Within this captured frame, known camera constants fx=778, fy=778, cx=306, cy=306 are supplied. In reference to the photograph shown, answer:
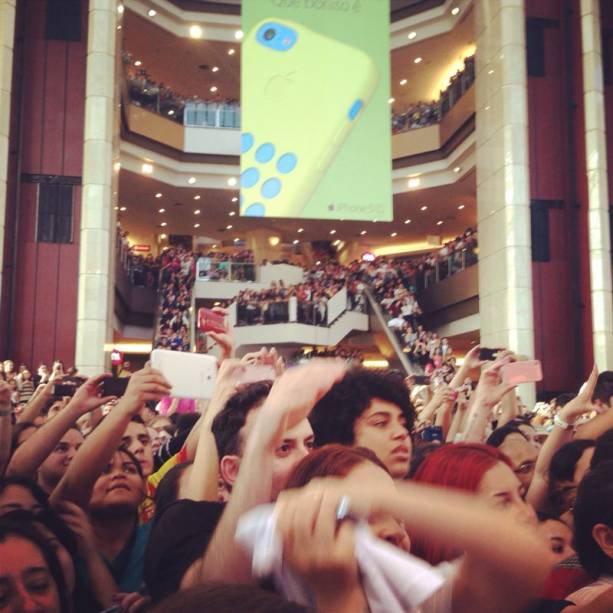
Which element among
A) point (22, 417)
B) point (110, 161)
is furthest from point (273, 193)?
point (22, 417)

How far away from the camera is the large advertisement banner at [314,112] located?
10.6 meters

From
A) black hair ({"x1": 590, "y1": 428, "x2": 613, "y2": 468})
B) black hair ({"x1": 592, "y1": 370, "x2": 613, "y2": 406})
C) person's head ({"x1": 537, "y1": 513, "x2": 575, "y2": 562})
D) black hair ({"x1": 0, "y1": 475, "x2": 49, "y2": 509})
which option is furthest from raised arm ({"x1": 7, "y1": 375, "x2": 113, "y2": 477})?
black hair ({"x1": 592, "y1": 370, "x2": 613, "y2": 406})

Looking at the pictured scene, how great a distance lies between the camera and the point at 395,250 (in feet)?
87.6

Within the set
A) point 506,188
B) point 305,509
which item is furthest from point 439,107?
point 305,509

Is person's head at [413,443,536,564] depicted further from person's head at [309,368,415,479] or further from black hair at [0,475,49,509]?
black hair at [0,475,49,509]

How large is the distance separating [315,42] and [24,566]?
35.3 feet

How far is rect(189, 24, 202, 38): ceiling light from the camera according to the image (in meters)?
19.4

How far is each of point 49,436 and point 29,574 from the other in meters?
0.85

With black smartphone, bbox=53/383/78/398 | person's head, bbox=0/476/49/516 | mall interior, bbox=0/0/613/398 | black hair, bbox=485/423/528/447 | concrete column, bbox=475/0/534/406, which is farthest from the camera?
concrete column, bbox=475/0/534/406

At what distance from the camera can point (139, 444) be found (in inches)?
118

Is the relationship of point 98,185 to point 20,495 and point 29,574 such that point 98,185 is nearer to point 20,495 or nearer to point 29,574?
point 20,495

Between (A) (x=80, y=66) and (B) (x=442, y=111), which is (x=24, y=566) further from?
(B) (x=442, y=111)

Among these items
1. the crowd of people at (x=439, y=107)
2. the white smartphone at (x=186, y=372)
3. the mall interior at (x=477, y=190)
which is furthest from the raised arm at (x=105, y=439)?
the crowd of people at (x=439, y=107)

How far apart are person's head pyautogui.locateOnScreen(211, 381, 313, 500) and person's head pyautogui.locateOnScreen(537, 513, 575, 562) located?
33.4 inches
